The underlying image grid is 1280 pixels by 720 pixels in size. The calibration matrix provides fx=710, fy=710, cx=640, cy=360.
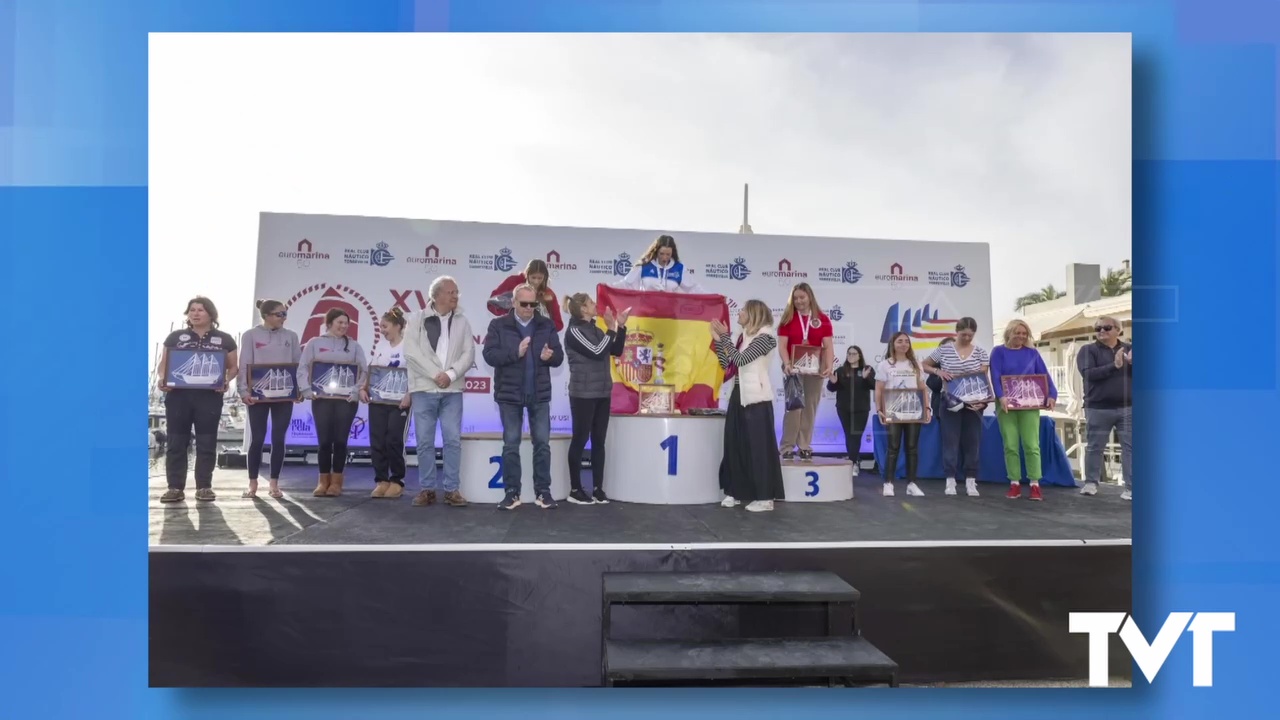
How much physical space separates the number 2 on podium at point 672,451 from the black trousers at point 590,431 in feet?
1.00

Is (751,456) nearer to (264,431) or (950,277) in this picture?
(950,277)

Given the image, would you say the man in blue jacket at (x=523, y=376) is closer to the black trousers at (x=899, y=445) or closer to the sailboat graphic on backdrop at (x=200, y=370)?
the sailboat graphic on backdrop at (x=200, y=370)

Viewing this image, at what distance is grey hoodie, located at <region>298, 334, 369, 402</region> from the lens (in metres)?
3.24

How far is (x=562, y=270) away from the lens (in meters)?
3.31

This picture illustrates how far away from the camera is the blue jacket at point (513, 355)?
3.14m

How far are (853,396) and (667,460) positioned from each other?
1.35m

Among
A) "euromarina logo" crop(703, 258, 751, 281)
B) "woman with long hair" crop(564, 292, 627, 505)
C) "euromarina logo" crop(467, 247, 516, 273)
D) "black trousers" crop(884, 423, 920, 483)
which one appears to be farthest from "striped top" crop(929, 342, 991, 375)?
"euromarina logo" crop(467, 247, 516, 273)

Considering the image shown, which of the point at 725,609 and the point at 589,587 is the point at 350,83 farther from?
the point at 725,609

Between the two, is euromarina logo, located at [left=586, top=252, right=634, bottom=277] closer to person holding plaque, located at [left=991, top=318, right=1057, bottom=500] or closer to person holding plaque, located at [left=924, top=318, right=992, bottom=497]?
person holding plaque, located at [left=924, top=318, right=992, bottom=497]

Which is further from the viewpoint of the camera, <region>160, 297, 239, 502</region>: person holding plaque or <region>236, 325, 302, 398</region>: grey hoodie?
<region>236, 325, 302, 398</region>: grey hoodie

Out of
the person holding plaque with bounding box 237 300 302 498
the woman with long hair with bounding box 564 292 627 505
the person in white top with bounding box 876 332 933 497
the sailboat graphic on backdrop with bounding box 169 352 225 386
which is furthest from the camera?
the person in white top with bounding box 876 332 933 497

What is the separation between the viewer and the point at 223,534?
8.54 feet

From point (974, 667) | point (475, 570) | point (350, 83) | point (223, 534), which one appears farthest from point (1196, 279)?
point (223, 534)

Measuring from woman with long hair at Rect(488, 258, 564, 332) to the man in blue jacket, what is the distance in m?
0.04
